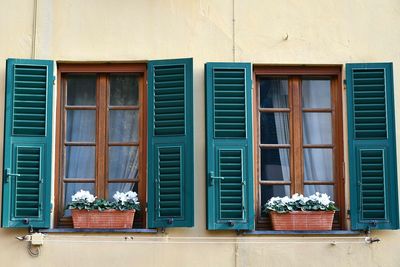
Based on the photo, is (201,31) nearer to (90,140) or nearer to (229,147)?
(229,147)

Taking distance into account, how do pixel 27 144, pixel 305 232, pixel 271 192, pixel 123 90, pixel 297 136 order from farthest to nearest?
pixel 123 90, pixel 297 136, pixel 271 192, pixel 27 144, pixel 305 232

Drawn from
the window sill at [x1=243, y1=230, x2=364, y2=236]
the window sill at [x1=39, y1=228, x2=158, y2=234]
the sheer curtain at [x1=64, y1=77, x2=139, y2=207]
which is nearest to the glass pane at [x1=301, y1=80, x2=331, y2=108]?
the window sill at [x1=243, y1=230, x2=364, y2=236]

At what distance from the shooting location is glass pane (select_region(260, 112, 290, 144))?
9859mm

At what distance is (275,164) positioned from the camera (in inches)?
387

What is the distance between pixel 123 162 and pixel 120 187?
0.25 m

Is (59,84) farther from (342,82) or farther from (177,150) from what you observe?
(342,82)

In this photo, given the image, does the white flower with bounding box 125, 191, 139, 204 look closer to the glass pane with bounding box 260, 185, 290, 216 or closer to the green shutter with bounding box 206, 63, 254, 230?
the green shutter with bounding box 206, 63, 254, 230

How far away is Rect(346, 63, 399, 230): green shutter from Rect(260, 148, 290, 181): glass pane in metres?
0.67

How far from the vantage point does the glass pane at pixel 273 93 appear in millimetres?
9930

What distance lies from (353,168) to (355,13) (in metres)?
1.60

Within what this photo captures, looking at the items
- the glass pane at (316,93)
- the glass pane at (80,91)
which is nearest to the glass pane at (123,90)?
the glass pane at (80,91)

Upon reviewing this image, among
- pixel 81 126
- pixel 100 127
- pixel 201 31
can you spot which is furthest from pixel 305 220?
pixel 81 126

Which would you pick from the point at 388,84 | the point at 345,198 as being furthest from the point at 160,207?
the point at 388,84

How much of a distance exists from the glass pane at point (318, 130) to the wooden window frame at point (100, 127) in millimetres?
1632
